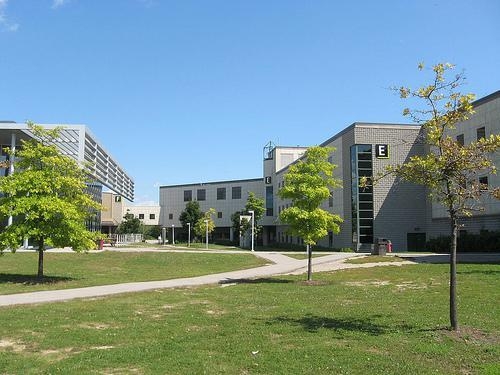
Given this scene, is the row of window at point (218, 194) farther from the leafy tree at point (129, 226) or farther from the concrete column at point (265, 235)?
the leafy tree at point (129, 226)

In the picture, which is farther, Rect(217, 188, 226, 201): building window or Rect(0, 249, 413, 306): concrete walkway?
Rect(217, 188, 226, 201): building window

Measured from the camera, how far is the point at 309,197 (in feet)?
69.1

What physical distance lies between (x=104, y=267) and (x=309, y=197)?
41.0 feet

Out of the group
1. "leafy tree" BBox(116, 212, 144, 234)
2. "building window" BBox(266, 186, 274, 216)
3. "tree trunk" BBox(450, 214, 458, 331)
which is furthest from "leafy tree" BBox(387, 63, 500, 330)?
"leafy tree" BBox(116, 212, 144, 234)

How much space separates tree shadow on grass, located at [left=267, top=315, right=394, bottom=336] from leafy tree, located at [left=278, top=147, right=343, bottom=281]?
9388 millimetres

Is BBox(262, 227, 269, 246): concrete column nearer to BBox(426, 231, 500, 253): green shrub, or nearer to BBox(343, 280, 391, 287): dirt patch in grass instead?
BBox(426, 231, 500, 253): green shrub

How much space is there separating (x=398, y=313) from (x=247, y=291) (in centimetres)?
630

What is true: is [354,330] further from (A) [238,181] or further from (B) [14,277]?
(A) [238,181]

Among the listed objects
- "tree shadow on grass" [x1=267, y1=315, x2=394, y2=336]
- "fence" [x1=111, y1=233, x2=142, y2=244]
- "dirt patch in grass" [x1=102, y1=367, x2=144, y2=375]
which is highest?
"fence" [x1=111, y1=233, x2=142, y2=244]

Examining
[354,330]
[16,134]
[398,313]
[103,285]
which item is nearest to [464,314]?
[398,313]

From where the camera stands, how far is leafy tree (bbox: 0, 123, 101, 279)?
1945 centimetres

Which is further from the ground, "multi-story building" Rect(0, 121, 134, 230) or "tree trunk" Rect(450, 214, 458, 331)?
"multi-story building" Rect(0, 121, 134, 230)

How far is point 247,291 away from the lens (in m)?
17.3

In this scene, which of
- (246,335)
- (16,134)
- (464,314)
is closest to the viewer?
(246,335)
